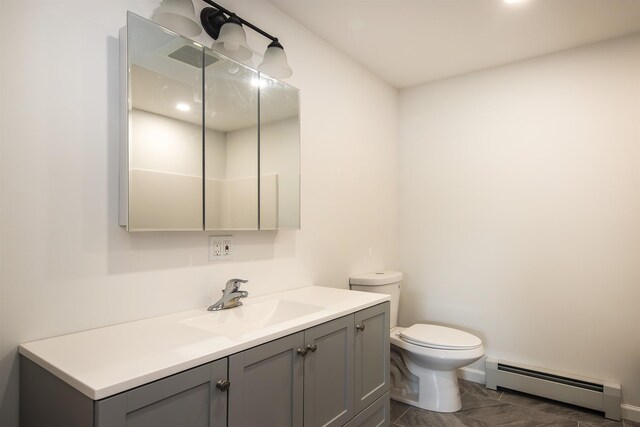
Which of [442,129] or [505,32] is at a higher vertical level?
[505,32]

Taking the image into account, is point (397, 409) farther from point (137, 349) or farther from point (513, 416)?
point (137, 349)

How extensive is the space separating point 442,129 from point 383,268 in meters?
1.23

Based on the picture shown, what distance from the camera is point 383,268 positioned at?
293cm

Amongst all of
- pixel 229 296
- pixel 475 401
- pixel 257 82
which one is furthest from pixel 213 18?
pixel 475 401

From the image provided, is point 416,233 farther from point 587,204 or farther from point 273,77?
point 273,77

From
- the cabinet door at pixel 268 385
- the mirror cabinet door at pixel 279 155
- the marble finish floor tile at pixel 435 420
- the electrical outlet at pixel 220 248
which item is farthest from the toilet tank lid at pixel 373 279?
the cabinet door at pixel 268 385

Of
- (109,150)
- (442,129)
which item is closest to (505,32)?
(442,129)

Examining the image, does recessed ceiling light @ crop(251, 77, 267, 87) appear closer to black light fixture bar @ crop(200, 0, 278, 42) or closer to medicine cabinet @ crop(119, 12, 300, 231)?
medicine cabinet @ crop(119, 12, 300, 231)

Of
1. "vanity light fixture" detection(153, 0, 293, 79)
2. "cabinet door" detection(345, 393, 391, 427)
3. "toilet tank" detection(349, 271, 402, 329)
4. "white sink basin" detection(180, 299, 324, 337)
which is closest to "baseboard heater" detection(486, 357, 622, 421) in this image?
"toilet tank" detection(349, 271, 402, 329)

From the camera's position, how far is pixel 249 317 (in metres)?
1.58

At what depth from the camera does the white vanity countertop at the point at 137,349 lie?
86cm

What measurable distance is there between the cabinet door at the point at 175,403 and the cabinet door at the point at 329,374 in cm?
41

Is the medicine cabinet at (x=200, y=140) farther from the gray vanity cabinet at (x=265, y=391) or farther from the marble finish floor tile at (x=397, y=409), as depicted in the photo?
the marble finish floor tile at (x=397, y=409)

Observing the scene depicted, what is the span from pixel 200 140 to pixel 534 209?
226cm
